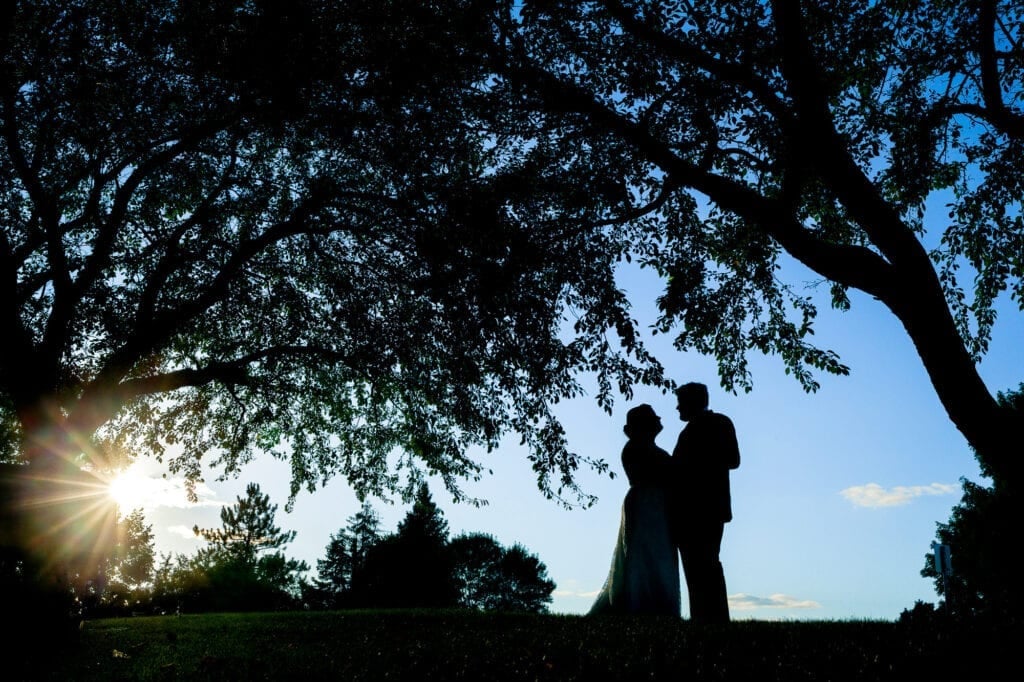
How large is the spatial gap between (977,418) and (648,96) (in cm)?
828

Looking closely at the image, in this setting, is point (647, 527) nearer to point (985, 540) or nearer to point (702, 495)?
point (702, 495)

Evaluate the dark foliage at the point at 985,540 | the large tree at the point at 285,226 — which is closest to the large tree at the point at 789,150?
the large tree at the point at 285,226

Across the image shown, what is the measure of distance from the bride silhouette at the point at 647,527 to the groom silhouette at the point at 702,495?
27 cm

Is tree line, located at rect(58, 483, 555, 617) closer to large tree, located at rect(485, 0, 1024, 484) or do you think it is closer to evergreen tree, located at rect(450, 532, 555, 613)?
evergreen tree, located at rect(450, 532, 555, 613)

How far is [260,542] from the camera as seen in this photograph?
72.2 meters

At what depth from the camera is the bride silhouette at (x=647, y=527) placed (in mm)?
9211

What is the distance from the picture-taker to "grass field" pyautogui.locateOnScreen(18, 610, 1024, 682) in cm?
562

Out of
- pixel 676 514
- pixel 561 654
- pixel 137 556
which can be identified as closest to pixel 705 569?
pixel 676 514

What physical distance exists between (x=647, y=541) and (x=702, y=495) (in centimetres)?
120

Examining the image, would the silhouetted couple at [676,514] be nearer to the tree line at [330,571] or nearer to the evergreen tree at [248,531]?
the tree line at [330,571]

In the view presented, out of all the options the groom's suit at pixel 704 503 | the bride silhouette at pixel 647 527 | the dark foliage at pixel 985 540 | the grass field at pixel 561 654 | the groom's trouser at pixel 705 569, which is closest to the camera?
the grass field at pixel 561 654

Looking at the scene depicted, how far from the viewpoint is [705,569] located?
344 inches

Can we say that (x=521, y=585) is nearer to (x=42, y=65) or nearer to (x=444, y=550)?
(x=444, y=550)

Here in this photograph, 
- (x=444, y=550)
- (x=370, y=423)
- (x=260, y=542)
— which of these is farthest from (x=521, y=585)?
(x=370, y=423)
